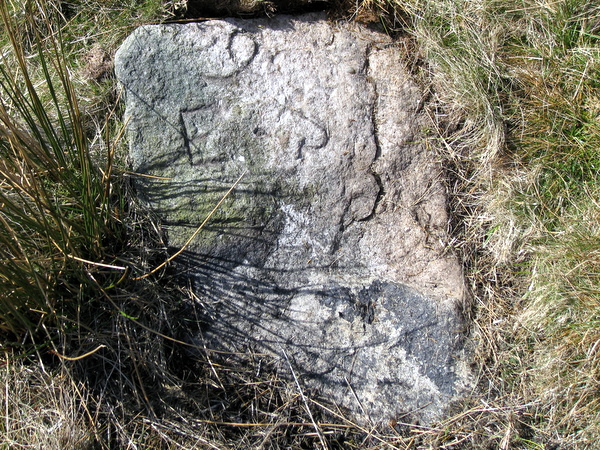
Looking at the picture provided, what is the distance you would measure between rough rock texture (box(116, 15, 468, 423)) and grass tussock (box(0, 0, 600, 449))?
10 cm

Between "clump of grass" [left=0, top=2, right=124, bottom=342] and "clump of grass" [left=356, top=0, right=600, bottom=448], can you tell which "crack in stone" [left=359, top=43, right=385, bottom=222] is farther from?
"clump of grass" [left=0, top=2, right=124, bottom=342]

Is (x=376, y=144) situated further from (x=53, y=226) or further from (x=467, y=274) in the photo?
(x=53, y=226)

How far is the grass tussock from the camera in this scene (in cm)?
185

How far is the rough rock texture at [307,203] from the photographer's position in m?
1.96

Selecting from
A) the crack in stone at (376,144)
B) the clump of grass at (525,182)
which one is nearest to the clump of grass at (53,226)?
the crack in stone at (376,144)

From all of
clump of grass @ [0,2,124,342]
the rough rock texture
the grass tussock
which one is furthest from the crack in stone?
clump of grass @ [0,2,124,342]

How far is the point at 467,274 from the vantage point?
2.03 meters

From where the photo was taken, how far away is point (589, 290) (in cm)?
190

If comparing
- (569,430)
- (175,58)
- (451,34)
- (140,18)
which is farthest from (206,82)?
(569,430)

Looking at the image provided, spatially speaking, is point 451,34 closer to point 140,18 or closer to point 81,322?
point 140,18

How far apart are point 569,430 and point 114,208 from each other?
1914 mm

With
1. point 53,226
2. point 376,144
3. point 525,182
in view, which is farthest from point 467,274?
point 53,226

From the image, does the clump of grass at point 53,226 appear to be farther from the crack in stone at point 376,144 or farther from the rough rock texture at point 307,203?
the crack in stone at point 376,144

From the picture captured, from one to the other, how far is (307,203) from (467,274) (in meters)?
0.70
